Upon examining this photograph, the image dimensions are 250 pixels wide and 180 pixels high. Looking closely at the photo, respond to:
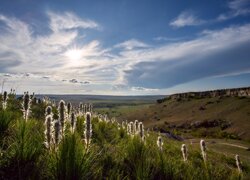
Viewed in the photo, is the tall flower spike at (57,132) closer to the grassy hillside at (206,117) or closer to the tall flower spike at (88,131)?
the tall flower spike at (88,131)

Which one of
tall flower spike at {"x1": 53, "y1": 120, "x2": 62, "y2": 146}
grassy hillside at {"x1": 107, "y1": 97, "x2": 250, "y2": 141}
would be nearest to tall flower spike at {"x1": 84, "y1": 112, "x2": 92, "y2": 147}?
tall flower spike at {"x1": 53, "y1": 120, "x2": 62, "y2": 146}

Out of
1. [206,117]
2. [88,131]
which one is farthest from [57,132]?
[206,117]

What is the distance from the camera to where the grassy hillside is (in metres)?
66.1

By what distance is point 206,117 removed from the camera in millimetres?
78500

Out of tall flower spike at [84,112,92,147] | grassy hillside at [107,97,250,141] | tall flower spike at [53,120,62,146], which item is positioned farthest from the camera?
grassy hillside at [107,97,250,141]

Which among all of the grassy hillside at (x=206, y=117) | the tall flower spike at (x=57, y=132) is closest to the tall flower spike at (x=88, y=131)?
the tall flower spike at (x=57, y=132)

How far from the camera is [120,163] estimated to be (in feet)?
30.9

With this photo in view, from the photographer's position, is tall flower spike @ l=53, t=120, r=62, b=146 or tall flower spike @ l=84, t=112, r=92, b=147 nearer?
tall flower spike @ l=53, t=120, r=62, b=146

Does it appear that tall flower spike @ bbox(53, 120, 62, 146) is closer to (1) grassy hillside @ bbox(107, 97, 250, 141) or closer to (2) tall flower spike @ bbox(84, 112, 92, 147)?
(2) tall flower spike @ bbox(84, 112, 92, 147)

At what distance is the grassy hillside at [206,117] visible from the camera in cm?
6612

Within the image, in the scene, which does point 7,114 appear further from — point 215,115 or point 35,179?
point 215,115

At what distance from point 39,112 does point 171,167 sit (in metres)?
14.2

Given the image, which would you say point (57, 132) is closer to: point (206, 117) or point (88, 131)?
point (88, 131)

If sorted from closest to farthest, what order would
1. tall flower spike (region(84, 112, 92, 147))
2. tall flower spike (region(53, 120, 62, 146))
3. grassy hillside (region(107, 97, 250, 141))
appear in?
tall flower spike (region(53, 120, 62, 146)) < tall flower spike (region(84, 112, 92, 147)) < grassy hillside (region(107, 97, 250, 141))
